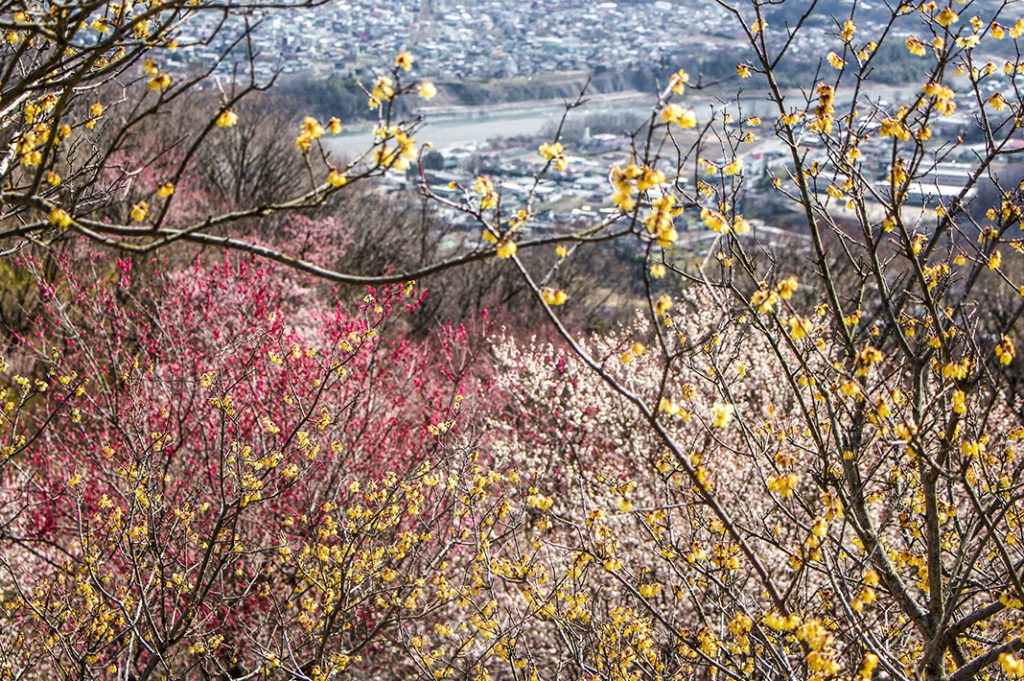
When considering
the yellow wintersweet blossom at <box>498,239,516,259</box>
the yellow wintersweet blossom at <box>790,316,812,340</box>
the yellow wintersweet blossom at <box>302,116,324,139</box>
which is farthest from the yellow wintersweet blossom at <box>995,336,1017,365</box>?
the yellow wintersweet blossom at <box>302,116,324,139</box>

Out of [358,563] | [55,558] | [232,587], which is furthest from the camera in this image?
[55,558]

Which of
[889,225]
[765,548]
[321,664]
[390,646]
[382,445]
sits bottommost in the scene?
[390,646]

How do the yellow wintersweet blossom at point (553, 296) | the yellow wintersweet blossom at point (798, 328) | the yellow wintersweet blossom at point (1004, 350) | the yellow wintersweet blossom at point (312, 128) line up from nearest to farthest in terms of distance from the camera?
the yellow wintersweet blossom at point (553, 296) → the yellow wintersweet blossom at point (312, 128) → the yellow wintersweet blossom at point (798, 328) → the yellow wintersweet blossom at point (1004, 350)

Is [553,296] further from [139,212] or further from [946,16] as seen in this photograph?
[946,16]

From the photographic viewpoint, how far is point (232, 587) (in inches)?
304

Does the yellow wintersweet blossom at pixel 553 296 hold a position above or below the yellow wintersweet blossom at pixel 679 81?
below

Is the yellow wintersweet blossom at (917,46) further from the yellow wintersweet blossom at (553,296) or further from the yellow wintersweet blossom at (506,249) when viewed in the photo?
the yellow wintersweet blossom at (506,249)

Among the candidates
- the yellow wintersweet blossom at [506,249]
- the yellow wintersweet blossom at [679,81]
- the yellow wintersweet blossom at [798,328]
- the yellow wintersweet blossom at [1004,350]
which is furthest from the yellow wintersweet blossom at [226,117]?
the yellow wintersweet blossom at [1004,350]

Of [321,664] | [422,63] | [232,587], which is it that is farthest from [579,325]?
[422,63]

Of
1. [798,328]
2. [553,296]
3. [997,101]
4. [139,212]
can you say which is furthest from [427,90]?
[997,101]

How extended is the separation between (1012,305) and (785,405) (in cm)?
1565

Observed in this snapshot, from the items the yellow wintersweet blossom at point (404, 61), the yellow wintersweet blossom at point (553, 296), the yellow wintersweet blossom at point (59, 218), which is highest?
the yellow wintersweet blossom at point (404, 61)

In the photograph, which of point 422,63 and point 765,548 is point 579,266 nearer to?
point 765,548

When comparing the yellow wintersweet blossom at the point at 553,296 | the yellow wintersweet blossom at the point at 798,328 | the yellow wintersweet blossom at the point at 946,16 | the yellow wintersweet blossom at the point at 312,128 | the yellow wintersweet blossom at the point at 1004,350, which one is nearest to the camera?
the yellow wintersweet blossom at the point at 553,296
